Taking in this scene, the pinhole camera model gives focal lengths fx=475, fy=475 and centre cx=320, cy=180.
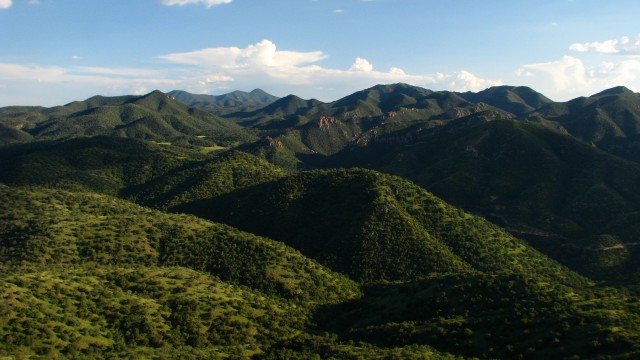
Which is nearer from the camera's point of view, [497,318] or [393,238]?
[497,318]

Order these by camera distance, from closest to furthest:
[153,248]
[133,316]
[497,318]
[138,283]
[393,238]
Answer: [497,318], [133,316], [138,283], [153,248], [393,238]

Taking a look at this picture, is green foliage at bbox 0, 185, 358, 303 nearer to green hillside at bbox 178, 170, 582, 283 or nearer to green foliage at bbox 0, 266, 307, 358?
green foliage at bbox 0, 266, 307, 358

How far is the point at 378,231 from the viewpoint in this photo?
566 ft

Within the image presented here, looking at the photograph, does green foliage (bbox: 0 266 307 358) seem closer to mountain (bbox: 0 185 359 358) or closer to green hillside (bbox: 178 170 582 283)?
mountain (bbox: 0 185 359 358)

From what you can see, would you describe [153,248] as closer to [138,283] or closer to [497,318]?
[138,283]

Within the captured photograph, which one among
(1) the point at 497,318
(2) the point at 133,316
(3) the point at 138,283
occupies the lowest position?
(2) the point at 133,316

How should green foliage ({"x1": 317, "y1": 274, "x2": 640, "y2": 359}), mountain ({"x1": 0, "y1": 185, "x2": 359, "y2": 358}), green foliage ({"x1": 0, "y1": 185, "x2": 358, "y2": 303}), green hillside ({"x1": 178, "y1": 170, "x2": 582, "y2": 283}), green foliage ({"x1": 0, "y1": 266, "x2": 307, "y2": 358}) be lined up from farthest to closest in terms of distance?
green hillside ({"x1": 178, "y1": 170, "x2": 582, "y2": 283})
green foliage ({"x1": 0, "y1": 185, "x2": 358, "y2": 303})
mountain ({"x1": 0, "y1": 185, "x2": 359, "y2": 358})
green foliage ({"x1": 0, "y1": 266, "x2": 307, "y2": 358})
green foliage ({"x1": 317, "y1": 274, "x2": 640, "y2": 359})

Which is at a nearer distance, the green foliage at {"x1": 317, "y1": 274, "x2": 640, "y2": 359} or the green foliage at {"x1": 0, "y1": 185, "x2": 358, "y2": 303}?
the green foliage at {"x1": 317, "y1": 274, "x2": 640, "y2": 359}

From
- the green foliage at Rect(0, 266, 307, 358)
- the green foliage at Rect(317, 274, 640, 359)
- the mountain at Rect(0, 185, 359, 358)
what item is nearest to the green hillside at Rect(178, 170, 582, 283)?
the mountain at Rect(0, 185, 359, 358)

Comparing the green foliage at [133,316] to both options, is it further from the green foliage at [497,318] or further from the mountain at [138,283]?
the green foliage at [497,318]

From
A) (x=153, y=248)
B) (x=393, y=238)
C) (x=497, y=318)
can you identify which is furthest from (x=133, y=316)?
(x=393, y=238)

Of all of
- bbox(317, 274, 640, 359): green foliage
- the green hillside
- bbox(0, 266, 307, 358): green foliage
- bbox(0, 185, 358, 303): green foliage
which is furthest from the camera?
the green hillside

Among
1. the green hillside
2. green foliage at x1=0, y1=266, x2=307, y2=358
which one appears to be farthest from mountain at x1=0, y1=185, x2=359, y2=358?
the green hillside

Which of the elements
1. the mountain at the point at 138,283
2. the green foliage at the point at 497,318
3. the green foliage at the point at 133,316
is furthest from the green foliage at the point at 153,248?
the green foliage at the point at 497,318
